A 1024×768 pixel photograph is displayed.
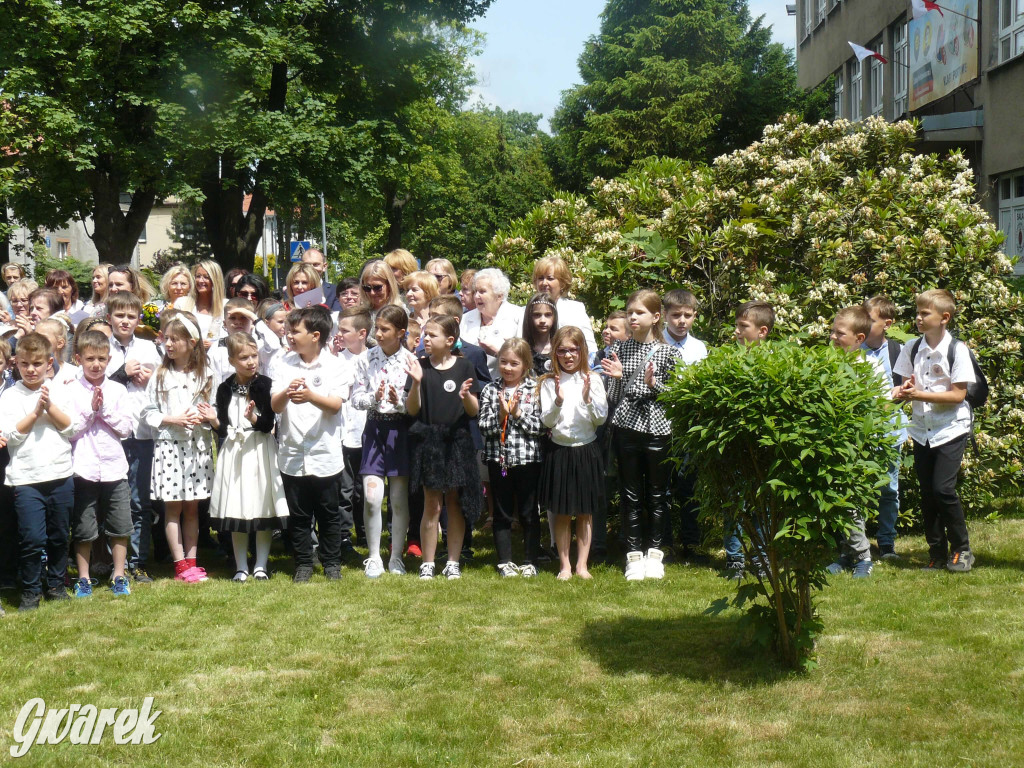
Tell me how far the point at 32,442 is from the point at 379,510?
2.38 meters

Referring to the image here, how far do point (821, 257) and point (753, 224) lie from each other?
0.65m

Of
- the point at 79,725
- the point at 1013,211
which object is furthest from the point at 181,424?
the point at 1013,211

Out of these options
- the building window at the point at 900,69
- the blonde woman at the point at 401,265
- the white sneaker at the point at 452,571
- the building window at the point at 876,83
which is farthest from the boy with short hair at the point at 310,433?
the building window at the point at 876,83

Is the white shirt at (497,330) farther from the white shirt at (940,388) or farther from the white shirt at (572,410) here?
the white shirt at (940,388)

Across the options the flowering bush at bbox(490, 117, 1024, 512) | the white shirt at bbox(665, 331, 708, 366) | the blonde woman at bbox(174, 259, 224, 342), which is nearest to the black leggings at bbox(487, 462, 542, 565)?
the white shirt at bbox(665, 331, 708, 366)

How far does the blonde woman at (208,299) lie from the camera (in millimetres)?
8742

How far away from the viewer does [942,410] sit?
7418 mm

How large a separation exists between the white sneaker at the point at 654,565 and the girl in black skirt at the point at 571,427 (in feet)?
1.40

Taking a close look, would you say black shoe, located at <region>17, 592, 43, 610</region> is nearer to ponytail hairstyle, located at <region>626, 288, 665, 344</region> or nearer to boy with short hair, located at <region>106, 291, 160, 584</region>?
boy with short hair, located at <region>106, 291, 160, 584</region>

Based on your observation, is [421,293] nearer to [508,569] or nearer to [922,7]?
[508,569]

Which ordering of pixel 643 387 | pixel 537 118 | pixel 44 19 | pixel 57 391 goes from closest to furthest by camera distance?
pixel 57 391
pixel 643 387
pixel 44 19
pixel 537 118

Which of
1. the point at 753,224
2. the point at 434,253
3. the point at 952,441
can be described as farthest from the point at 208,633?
the point at 434,253

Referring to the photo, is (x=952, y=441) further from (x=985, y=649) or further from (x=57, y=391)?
(x=57, y=391)

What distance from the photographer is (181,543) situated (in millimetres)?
7965
